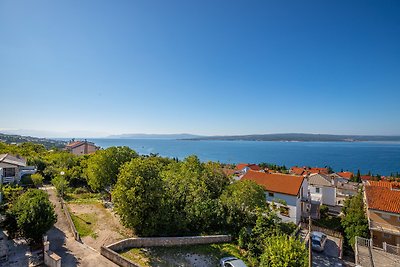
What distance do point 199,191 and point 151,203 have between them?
21.9 ft

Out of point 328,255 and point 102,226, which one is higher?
point 102,226

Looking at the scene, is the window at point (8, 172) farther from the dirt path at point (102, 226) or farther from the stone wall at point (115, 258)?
the stone wall at point (115, 258)

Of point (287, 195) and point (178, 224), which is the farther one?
point (287, 195)


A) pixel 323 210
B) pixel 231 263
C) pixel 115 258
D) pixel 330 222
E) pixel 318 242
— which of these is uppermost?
pixel 115 258

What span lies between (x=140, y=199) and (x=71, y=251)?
17.5ft

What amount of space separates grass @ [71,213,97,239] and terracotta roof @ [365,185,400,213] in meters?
27.9

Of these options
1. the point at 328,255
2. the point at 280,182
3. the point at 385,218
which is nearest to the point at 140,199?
the point at 328,255

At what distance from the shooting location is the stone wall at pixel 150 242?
47.0ft

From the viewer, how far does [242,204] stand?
2255 centimetres

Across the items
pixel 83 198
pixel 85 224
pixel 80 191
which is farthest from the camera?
pixel 80 191

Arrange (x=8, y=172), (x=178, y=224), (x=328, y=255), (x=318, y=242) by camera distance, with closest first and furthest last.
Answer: (x=178, y=224) < (x=328, y=255) < (x=318, y=242) < (x=8, y=172)

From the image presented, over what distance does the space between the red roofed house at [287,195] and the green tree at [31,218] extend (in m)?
21.6

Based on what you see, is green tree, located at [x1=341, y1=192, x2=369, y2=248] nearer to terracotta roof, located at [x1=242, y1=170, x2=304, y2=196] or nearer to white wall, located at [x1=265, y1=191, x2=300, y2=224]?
white wall, located at [x1=265, y1=191, x2=300, y2=224]

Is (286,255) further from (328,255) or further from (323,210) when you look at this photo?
(323,210)
